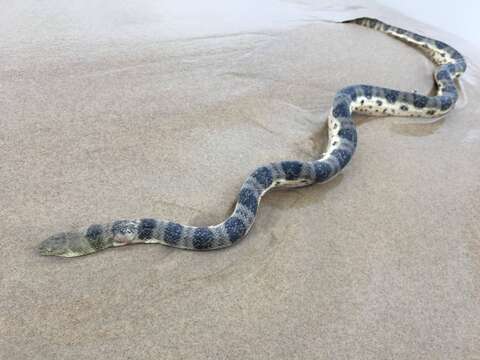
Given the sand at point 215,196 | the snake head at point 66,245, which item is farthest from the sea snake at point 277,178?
the sand at point 215,196

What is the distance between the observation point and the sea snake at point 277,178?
334cm

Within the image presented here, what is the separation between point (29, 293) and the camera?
296 centimetres

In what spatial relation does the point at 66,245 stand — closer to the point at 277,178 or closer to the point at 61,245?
the point at 61,245

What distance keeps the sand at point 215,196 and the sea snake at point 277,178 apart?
0.12m

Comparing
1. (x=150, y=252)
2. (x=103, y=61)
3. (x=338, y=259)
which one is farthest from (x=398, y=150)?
(x=103, y=61)

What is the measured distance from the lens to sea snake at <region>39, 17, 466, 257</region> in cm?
334

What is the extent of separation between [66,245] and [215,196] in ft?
4.50

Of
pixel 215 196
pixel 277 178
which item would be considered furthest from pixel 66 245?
pixel 277 178

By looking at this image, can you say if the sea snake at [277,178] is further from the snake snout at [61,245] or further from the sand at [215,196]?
the sand at [215,196]

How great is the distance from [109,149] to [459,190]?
11.9 ft

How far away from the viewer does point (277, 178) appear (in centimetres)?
414

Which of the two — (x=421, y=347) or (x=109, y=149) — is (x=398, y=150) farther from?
(x=109, y=149)

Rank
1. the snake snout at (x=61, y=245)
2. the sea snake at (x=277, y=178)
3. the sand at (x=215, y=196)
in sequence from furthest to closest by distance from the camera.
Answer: the sea snake at (x=277, y=178)
the snake snout at (x=61, y=245)
the sand at (x=215, y=196)

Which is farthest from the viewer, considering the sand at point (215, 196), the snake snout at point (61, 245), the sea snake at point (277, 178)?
the sea snake at point (277, 178)
